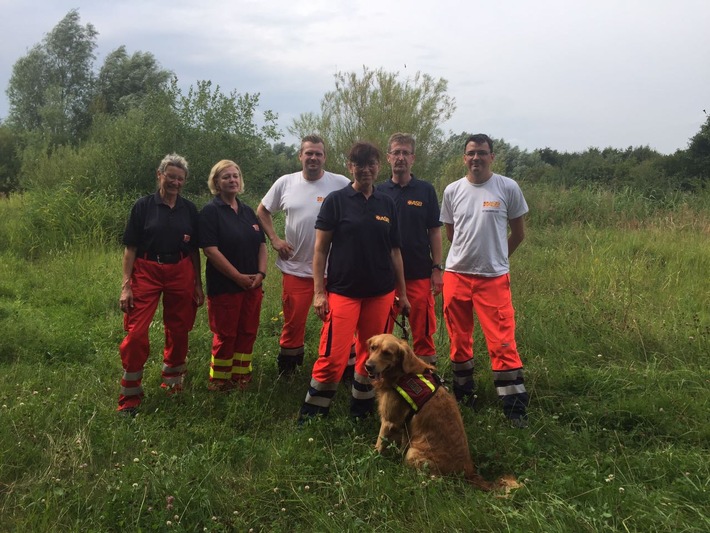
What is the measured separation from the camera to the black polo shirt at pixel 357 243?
3.54m

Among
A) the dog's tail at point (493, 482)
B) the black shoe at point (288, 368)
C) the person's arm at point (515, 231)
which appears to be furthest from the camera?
the black shoe at point (288, 368)

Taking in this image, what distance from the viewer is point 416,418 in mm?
3143

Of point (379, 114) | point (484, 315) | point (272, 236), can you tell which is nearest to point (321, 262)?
point (272, 236)

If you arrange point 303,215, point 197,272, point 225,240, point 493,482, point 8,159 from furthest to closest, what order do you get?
1. point 8,159
2. point 303,215
3. point 197,272
4. point 225,240
5. point 493,482

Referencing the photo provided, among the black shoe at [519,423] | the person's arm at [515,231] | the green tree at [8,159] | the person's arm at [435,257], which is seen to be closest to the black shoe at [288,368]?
the person's arm at [435,257]

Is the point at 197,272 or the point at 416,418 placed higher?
the point at 197,272

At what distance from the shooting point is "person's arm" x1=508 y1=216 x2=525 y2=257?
13.7 feet

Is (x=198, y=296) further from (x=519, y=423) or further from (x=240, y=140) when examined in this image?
(x=240, y=140)

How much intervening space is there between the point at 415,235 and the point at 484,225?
1.88 feet

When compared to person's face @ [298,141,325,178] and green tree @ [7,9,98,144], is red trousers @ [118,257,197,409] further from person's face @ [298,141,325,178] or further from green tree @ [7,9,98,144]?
green tree @ [7,9,98,144]

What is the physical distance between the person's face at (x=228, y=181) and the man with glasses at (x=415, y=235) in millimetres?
1190

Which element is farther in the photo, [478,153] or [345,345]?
[478,153]

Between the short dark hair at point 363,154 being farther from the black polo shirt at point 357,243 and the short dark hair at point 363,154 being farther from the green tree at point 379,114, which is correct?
the green tree at point 379,114

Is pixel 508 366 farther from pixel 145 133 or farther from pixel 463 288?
pixel 145 133
